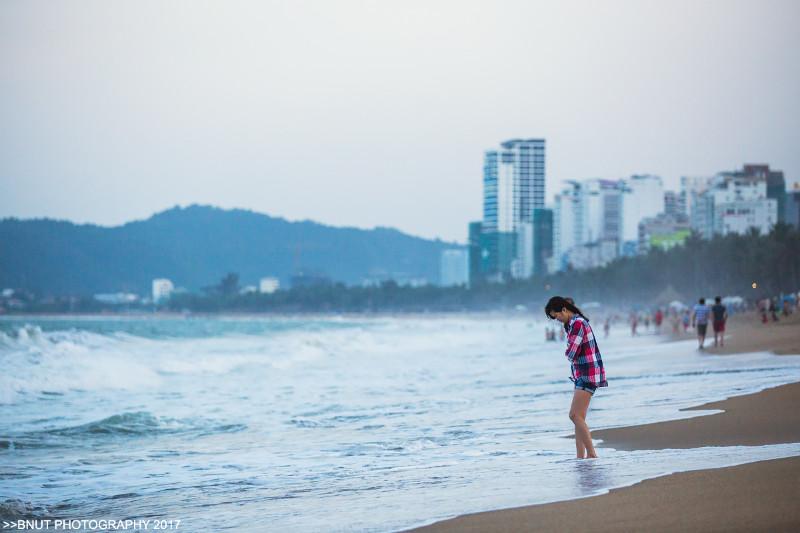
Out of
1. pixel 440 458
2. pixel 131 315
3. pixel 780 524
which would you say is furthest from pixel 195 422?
pixel 131 315

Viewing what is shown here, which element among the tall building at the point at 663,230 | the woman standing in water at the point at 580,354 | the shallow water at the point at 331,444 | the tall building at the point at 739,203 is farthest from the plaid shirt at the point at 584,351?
the tall building at the point at 663,230

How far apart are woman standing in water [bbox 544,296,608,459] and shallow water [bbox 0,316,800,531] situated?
1.72ft

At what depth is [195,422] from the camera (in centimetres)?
1384

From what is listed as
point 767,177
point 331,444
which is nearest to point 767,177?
point 767,177

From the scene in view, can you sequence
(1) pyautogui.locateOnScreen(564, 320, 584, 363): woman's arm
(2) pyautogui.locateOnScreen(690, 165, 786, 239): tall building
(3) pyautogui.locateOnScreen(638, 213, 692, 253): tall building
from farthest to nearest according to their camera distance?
(3) pyautogui.locateOnScreen(638, 213, 692, 253): tall building → (2) pyautogui.locateOnScreen(690, 165, 786, 239): tall building → (1) pyautogui.locateOnScreen(564, 320, 584, 363): woman's arm

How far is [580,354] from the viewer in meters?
7.83

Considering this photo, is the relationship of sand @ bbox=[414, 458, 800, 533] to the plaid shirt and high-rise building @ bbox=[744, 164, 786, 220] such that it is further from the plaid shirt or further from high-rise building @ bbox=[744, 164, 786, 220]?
high-rise building @ bbox=[744, 164, 786, 220]

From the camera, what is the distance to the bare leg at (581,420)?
7.84 meters

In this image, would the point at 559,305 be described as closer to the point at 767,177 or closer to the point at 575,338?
the point at 575,338

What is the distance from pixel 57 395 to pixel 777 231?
77520mm

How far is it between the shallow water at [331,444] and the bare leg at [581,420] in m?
0.17

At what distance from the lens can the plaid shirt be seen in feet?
25.5

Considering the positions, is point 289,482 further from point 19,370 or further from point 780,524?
point 19,370

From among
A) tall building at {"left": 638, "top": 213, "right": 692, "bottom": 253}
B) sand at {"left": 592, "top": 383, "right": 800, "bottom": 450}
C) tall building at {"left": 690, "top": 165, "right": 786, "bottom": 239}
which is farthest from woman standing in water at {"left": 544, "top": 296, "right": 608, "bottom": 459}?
tall building at {"left": 638, "top": 213, "right": 692, "bottom": 253}
